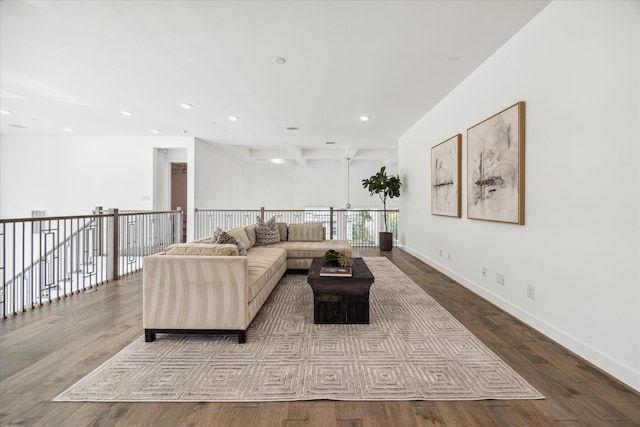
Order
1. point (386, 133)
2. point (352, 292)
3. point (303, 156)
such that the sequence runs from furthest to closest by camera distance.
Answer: point (303, 156)
point (386, 133)
point (352, 292)

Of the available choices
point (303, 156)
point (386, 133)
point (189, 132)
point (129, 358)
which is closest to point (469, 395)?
point (129, 358)

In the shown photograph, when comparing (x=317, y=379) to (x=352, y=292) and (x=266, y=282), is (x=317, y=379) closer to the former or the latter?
(x=352, y=292)

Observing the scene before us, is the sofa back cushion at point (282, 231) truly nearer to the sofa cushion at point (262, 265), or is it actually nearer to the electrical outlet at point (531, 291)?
the sofa cushion at point (262, 265)

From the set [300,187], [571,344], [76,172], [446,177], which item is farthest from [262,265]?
[300,187]

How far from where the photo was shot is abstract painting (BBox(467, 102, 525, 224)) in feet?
8.82

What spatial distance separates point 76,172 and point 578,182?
9.52m

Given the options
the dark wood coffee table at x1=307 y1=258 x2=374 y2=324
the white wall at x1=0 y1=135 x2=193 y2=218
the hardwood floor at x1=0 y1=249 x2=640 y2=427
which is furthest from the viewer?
the white wall at x1=0 y1=135 x2=193 y2=218

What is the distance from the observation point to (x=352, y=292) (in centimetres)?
264

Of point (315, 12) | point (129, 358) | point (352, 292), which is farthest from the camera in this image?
point (352, 292)

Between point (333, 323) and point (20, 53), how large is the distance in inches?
179

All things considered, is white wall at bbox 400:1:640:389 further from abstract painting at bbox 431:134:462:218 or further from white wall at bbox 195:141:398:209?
white wall at bbox 195:141:398:209

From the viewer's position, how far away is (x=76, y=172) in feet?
23.2

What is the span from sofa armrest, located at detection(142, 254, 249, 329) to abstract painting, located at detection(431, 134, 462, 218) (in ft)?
10.6

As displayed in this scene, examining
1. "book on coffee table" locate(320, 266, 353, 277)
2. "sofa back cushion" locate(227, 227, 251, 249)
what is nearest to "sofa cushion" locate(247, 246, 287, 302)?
"sofa back cushion" locate(227, 227, 251, 249)
